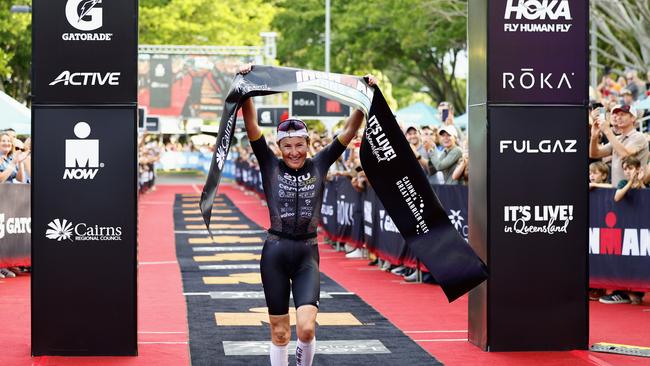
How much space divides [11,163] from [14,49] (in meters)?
28.6

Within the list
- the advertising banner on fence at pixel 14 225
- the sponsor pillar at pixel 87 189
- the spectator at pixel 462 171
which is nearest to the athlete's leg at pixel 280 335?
the sponsor pillar at pixel 87 189

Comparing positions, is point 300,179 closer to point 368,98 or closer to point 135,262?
point 368,98

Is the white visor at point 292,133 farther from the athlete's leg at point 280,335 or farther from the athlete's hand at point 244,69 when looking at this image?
the athlete's leg at point 280,335

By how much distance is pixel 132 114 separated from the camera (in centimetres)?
1087

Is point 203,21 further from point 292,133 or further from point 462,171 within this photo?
point 292,133

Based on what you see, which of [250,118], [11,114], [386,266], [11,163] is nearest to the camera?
[250,118]

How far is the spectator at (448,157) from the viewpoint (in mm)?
17641

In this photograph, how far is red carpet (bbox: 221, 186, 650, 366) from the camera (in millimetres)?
10828

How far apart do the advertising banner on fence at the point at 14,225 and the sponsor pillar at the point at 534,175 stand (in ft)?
29.9

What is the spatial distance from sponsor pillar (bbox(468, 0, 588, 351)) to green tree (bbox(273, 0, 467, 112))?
93.2ft

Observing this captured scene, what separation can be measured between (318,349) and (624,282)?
526 cm

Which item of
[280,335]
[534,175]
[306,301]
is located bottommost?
[280,335]

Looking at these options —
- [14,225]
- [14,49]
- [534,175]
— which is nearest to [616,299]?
[534,175]

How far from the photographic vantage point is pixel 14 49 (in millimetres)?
46000
